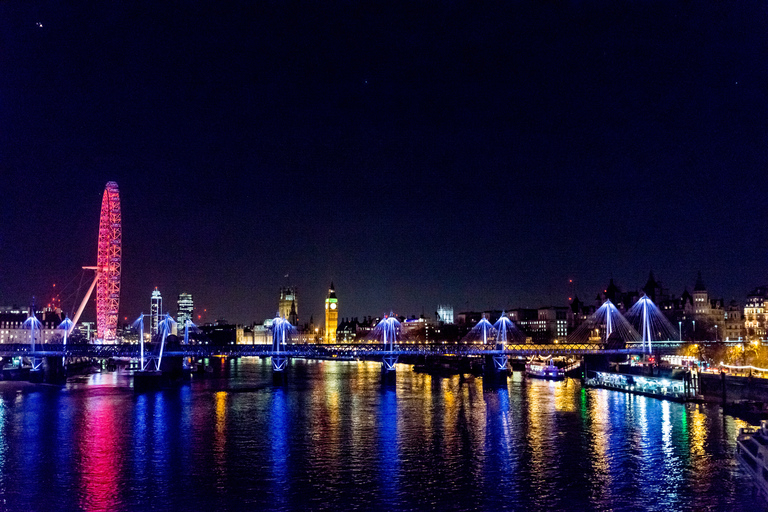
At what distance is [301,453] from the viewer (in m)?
A: 40.6

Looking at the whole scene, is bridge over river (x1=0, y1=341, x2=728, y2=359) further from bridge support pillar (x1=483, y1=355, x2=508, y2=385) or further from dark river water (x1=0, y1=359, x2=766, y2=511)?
dark river water (x1=0, y1=359, x2=766, y2=511)

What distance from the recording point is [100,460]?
38344 mm

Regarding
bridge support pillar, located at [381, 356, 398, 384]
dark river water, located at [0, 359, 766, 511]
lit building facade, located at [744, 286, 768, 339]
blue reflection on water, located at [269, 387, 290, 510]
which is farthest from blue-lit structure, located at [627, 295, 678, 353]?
blue reflection on water, located at [269, 387, 290, 510]

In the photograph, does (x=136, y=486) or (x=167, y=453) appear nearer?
(x=136, y=486)

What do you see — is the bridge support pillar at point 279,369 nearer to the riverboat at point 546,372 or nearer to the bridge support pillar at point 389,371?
the bridge support pillar at point 389,371

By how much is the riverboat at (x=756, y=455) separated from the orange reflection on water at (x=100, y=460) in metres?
25.8

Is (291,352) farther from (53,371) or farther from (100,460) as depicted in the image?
(100,460)

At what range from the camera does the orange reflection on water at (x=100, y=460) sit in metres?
30.4

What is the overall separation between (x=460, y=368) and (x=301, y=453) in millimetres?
83949

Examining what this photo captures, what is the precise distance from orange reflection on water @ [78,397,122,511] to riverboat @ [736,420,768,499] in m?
25.8

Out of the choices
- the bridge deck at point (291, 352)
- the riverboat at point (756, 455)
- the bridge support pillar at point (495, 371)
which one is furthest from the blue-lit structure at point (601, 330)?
the riverboat at point (756, 455)

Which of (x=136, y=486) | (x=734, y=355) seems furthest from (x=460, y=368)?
(x=136, y=486)

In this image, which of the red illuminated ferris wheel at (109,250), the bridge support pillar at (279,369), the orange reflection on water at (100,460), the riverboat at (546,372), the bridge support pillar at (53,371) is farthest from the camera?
the red illuminated ferris wheel at (109,250)

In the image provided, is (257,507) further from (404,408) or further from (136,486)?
(404,408)
